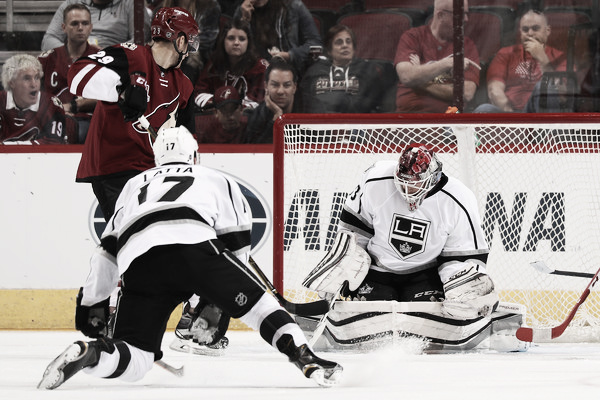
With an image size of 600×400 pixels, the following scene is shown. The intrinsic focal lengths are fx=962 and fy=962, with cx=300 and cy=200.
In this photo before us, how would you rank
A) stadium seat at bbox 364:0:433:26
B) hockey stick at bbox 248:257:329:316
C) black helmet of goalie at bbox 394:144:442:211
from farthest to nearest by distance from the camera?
stadium seat at bbox 364:0:433:26 < black helmet of goalie at bbox 394:144:442:211 < hockey stick at bbox 248:257:329:316

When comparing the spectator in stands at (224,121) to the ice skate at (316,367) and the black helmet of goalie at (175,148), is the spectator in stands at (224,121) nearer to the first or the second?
the black helmet of goalie at (175,148)

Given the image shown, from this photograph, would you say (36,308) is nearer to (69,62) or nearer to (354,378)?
(69,62)

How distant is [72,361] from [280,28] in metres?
2.67

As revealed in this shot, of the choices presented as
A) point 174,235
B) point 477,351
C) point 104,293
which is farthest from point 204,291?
point 477,351

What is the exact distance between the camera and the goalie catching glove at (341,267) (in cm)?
351

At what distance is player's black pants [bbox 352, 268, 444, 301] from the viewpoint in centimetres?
363

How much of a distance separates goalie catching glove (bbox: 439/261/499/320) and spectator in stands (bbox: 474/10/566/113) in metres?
1.22

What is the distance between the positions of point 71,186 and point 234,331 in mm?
1005

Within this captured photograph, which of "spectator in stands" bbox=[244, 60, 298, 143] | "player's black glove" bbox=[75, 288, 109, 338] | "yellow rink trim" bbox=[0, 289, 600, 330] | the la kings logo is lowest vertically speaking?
"yellow rink trim" bbox=[0, 289, 600, 330]

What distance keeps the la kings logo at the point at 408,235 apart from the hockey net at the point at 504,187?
52 cm

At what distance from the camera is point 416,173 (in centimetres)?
342

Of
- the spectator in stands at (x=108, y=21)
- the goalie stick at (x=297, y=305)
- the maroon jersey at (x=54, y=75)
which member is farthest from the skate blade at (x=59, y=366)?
the spectator in stands at (x=108, y=21)

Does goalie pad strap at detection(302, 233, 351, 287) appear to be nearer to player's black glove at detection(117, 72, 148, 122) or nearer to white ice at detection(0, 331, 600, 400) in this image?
white ice at detection(0, 331, 600, 400)

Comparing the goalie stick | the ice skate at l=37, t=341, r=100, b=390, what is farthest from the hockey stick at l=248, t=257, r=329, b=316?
the ice skate at l=37, t=341, r=100, b=390
